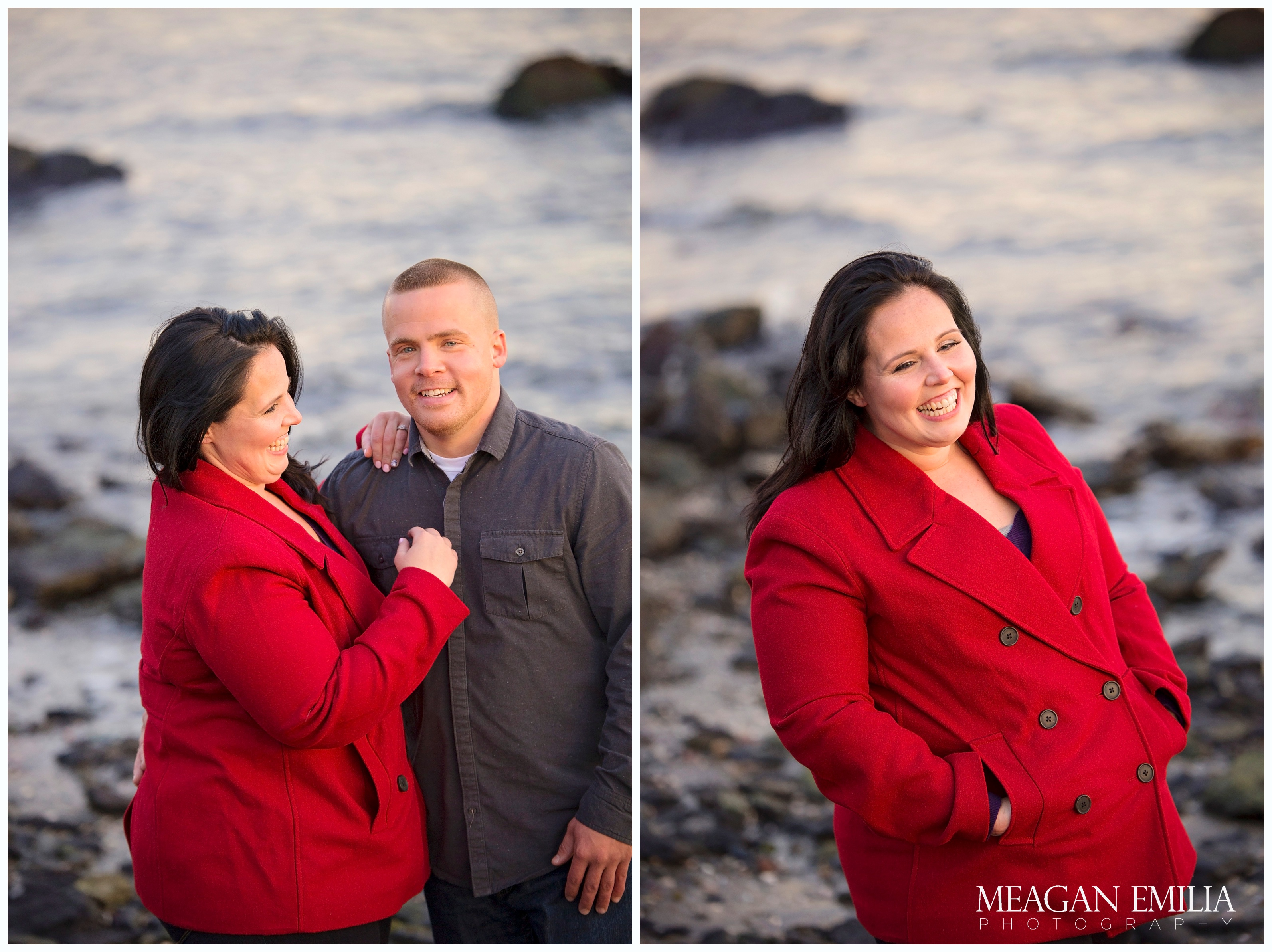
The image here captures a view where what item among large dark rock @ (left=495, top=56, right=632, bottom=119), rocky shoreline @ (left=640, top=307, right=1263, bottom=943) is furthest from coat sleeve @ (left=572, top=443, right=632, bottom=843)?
large dark rock @ (left=495, top=56, right=632, bottom=119)

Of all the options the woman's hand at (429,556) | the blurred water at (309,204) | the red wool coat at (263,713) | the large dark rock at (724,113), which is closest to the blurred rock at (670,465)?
the large dark rock at (724,113)

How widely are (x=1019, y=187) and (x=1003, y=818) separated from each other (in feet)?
11.6

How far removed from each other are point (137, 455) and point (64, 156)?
112 centimetres

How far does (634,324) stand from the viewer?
10.3 feet

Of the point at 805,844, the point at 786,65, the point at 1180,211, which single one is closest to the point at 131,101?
the point at 786,65

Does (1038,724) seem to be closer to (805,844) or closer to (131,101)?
(805,844)

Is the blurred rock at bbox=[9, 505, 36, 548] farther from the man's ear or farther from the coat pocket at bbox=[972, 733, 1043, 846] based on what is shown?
the coat pocket at bbox=[972, 733, 1043, 846]

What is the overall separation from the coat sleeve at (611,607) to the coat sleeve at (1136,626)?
36.2 inches

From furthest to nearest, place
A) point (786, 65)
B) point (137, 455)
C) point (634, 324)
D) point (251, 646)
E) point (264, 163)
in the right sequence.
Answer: point (786, 65) < point (137, 455) < point (264, 163) < point (634, 324) < point (251, 646)

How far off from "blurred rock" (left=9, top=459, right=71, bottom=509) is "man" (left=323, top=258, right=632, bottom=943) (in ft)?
7.74

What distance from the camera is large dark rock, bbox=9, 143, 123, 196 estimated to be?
3750 millimetres

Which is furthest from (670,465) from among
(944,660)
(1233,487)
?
(944,660)

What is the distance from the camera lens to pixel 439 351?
88.1 inches

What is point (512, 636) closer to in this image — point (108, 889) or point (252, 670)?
point (252, 670)
